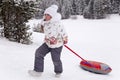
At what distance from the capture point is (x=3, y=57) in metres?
7.12

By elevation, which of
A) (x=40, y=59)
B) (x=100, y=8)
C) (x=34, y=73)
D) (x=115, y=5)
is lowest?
(x=100, y=8)

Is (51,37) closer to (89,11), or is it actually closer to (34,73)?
(34,73)

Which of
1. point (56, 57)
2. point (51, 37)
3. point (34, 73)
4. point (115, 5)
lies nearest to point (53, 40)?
point (51, 37)

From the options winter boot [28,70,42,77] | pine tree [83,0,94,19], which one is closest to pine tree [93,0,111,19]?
pine tree [83,0,94,19]

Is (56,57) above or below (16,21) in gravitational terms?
below

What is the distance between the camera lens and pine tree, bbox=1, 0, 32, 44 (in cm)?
980

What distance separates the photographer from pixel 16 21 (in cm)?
1001

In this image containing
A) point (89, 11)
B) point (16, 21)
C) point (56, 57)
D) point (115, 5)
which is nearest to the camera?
point (56, 57)

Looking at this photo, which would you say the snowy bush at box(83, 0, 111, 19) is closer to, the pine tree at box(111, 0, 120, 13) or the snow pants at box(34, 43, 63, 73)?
the pine tree at box(111, 0, 120, 13)

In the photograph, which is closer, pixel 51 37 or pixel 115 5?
pixel 51 37

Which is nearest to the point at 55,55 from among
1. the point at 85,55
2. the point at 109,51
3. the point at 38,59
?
the point at 38,59

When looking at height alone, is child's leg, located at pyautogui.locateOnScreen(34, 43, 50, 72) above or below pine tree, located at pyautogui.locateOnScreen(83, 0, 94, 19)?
above

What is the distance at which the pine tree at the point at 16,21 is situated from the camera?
9.80 meters

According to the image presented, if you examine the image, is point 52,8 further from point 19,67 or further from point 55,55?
point 19,67
